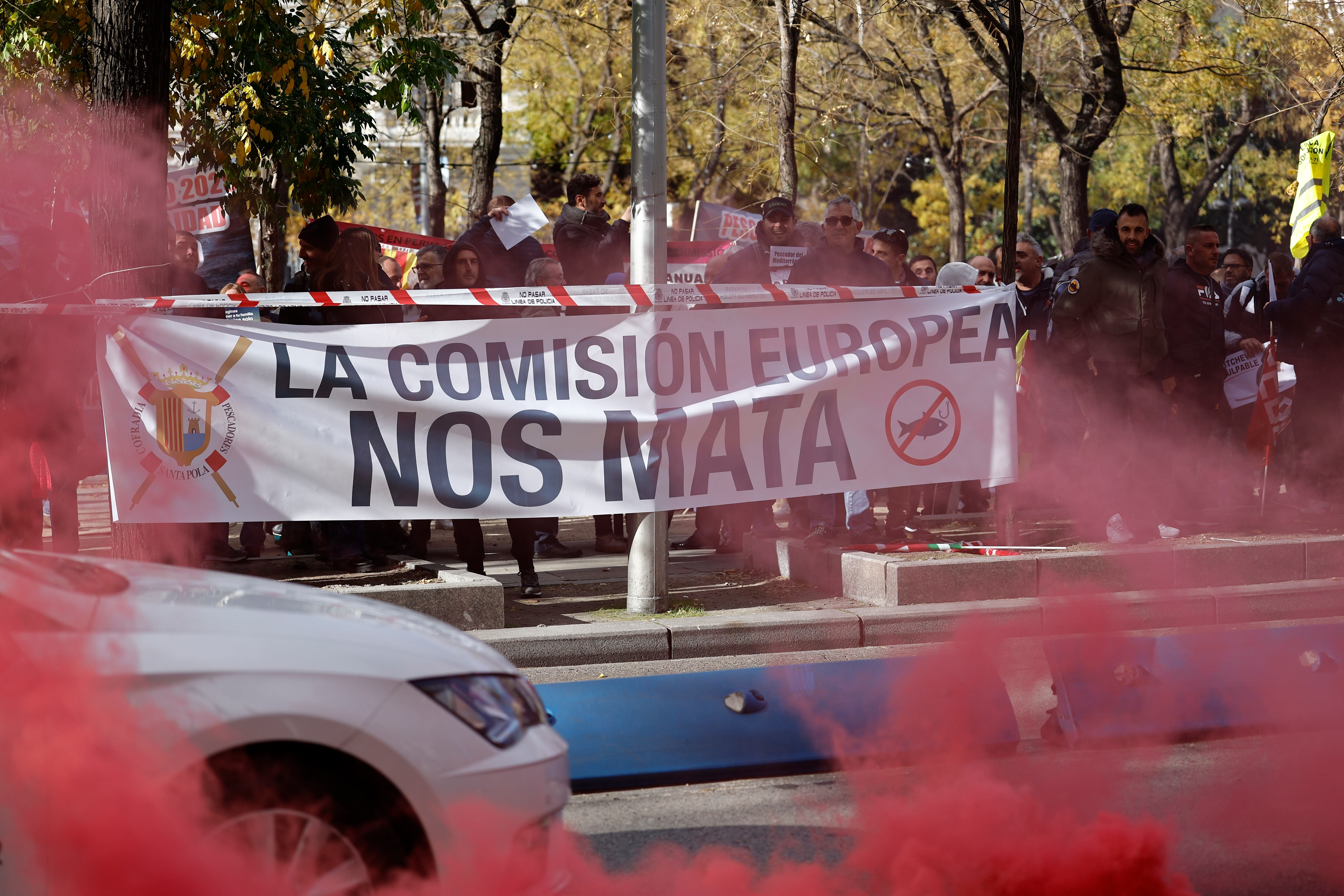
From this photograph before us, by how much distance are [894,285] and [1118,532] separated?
2217 mm

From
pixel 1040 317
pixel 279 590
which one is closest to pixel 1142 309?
pixel 1040 317

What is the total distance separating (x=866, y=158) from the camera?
121 ft

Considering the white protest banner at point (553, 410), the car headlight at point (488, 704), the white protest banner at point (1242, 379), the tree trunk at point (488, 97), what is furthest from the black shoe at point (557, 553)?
the tree trunk at point (488, 97)

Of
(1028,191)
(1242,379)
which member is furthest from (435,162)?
(1028,191)

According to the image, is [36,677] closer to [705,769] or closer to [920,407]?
[705,769]

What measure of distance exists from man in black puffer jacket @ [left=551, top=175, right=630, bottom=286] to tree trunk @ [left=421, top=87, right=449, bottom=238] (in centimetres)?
1137

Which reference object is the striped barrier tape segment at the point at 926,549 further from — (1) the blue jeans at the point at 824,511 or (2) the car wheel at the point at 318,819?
(2) the car wheel at the point at 318,819

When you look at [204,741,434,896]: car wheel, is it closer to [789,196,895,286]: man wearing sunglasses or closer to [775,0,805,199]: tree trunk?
[789,196,895,286]: man wearing sunglasses

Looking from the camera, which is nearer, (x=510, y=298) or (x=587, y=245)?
(x=510, y=298)

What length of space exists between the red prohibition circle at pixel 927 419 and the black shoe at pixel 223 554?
432cm

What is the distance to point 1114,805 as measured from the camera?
459cm

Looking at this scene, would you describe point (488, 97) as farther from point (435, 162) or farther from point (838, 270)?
point (838, 270)

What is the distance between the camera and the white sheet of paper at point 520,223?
34.6ft

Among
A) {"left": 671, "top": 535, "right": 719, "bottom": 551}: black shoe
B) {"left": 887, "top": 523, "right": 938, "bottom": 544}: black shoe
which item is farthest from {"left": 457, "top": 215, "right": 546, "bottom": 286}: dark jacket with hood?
{"left": 887, "top": 523, "right": 938, "bottom": 544}: black shoe
